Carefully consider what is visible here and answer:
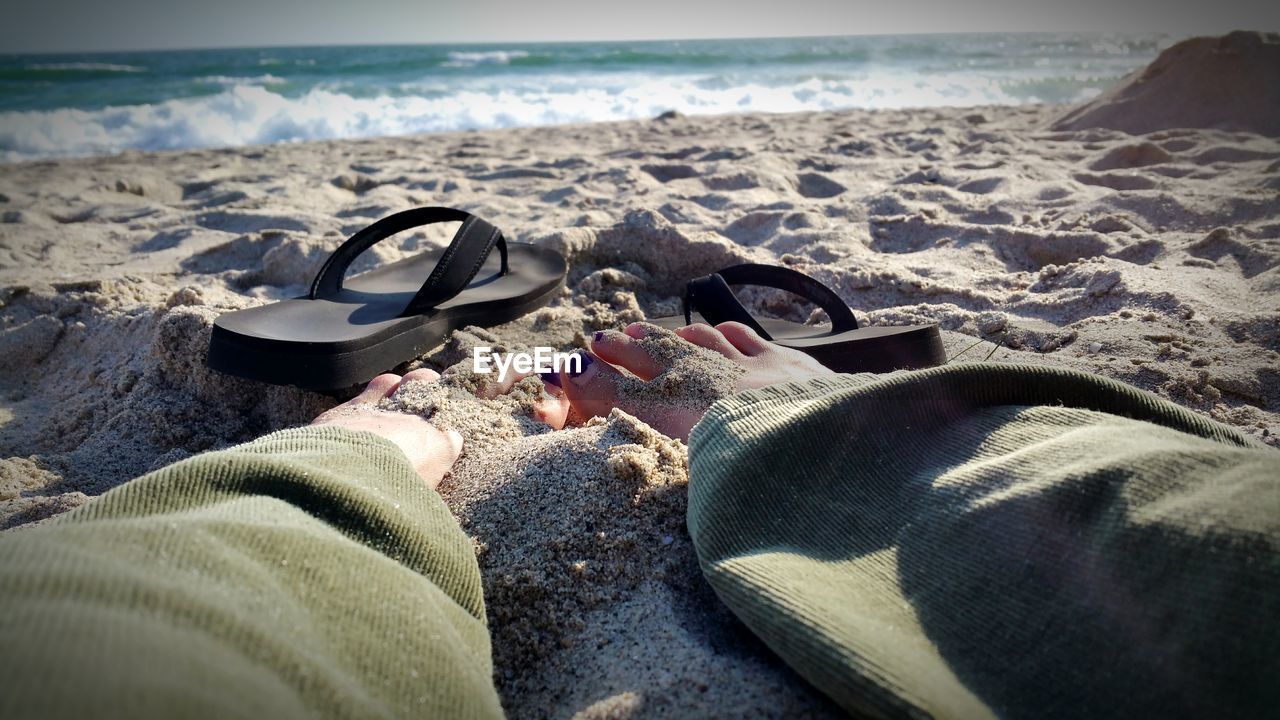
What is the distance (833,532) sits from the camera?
2.23ft

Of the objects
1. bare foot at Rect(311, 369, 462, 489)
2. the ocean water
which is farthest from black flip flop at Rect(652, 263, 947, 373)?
the ocean water

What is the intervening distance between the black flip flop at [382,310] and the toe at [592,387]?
0.45 m

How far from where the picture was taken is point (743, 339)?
1.36 metres

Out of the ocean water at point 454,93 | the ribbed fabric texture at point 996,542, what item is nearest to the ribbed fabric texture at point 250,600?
the ribbed fabric texture at point 996,542

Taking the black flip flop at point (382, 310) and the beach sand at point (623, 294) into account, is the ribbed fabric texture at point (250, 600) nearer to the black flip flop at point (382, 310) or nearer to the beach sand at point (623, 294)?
the beach sand at point (623, 294)

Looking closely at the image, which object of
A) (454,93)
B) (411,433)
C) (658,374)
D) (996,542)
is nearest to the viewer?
(996,542)

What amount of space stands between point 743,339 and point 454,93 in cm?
870

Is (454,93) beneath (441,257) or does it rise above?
above

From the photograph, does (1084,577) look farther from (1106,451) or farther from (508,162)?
(508,162)

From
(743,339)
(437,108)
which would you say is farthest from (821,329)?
(437,108)

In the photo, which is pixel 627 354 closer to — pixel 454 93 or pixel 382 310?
pixel 382 310

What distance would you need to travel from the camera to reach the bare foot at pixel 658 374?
1170 millimetres

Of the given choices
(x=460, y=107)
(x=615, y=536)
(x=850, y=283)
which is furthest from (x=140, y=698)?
(x=460, y=107)

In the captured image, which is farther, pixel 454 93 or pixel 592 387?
pixel 454 93
